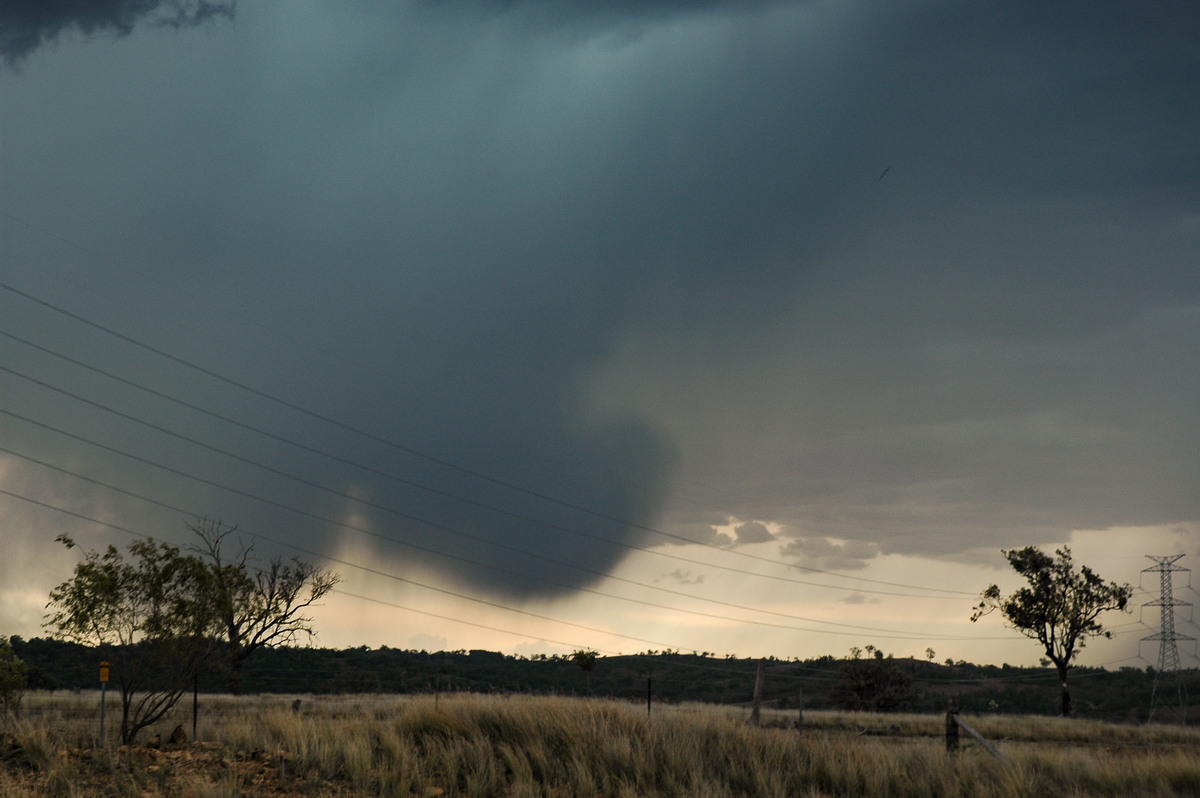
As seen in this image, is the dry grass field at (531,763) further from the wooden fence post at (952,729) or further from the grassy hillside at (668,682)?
the grassy hillside at (668,682)

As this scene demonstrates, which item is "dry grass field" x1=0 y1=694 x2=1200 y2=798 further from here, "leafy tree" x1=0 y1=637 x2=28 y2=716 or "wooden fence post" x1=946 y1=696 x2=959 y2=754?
"leafy tree" x1=0 y1=637 x2=28 y2=716

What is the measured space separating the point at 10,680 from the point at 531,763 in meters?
15.6

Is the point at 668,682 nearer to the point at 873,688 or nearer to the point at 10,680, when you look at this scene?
the point at 873,688

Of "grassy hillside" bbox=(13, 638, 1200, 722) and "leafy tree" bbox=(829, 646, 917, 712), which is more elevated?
"leafy tree" bbox=(829, 646, 917, 712)

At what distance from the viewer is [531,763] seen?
1988 centimetres

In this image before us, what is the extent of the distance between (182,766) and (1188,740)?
41591 millimetres

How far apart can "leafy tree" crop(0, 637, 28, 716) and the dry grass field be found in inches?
188

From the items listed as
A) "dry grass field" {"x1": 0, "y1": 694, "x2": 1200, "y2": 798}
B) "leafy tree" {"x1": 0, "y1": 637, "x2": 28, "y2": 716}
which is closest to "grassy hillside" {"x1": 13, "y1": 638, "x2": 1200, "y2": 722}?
"leafy tree" {"x1": 0, "y1": 637, "x2": 28, "y2": 716}

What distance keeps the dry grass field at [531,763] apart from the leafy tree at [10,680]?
477cm

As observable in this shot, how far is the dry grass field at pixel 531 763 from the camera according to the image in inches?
709

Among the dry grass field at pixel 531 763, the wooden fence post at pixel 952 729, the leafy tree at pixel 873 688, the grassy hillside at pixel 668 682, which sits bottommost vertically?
Answer: the grassy hillside at pixel 668 682

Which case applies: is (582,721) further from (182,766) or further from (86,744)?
(86,744)

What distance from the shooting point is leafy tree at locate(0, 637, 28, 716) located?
85.0 ft

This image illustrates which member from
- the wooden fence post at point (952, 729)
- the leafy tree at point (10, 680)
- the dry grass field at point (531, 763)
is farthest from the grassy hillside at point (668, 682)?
the dry grass field at point (531, 763)
